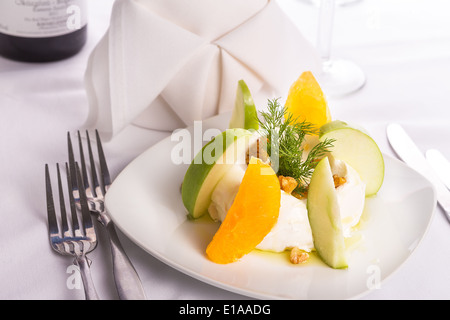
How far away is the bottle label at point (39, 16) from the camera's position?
1.25 metres

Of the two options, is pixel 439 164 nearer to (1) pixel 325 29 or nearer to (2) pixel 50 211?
(1) pixel 325 29

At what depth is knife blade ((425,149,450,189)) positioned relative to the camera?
1100mm

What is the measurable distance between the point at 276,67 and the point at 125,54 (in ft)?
1.06

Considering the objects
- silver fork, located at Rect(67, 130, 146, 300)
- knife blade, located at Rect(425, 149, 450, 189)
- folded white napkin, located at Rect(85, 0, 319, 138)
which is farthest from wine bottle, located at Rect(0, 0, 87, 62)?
knife blade, located at Rect(425, 149, 450, 189)

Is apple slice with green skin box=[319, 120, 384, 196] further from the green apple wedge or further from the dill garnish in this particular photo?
the green apple wedge

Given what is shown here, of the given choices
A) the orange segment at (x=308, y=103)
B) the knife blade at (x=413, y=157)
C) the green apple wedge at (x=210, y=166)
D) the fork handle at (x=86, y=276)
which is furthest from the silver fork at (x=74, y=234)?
the knife blade at (x=413, y=157)

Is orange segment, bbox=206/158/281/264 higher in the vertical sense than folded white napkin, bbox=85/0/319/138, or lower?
lower

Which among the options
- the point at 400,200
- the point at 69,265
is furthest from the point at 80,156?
the point at 400,200

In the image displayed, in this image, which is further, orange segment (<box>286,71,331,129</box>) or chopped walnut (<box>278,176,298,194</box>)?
orange segment (<box>286,71,331,129</box>)

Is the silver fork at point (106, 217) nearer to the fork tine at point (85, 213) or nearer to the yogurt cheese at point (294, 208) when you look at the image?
the fork tine at point (85, 213)

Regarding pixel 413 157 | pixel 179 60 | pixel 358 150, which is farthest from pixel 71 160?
pixel 413 157

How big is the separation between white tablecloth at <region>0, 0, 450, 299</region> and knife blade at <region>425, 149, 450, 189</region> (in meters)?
0.05

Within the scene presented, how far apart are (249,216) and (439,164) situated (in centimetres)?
50
